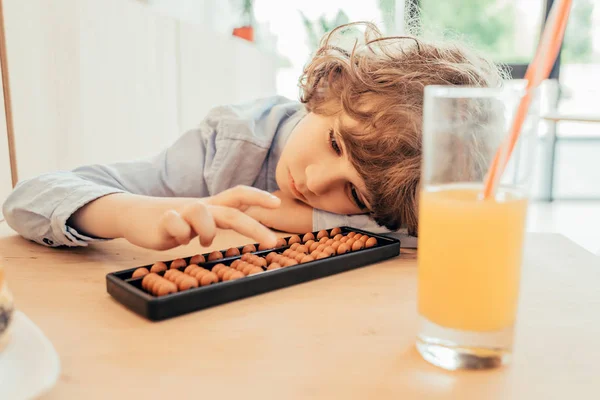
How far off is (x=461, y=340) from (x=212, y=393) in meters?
0.20

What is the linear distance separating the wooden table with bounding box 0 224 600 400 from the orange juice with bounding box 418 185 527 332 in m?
0.05

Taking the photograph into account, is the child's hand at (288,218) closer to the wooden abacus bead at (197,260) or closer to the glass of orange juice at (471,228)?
the wooden abacus bead at (197,260)

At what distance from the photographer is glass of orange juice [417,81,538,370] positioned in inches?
15.6

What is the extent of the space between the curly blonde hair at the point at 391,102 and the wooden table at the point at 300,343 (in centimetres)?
26

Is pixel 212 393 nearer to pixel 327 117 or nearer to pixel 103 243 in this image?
pixel 103 243

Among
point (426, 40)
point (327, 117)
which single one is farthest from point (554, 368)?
point (426, 40)

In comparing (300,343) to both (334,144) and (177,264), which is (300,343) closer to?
(177,264)

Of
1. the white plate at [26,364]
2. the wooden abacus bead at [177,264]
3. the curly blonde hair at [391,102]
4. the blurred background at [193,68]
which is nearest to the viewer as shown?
the white plate at [26,364]

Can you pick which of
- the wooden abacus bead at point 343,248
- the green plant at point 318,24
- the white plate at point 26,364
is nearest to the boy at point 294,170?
the wooden abacus bead at point 343,248

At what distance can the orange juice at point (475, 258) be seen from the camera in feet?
1.30

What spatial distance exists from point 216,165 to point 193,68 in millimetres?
1003

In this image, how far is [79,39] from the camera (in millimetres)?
1267

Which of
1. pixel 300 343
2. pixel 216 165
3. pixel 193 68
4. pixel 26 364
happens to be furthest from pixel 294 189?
pixel 193 68

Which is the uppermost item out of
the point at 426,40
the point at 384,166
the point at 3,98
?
the point at 426,40
